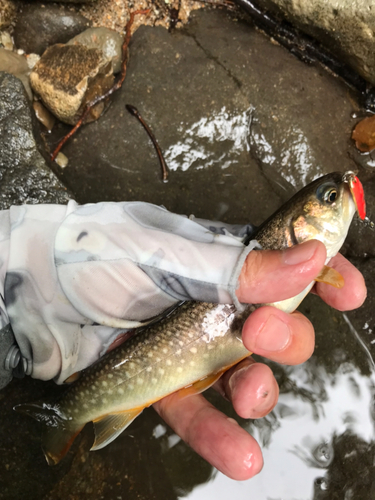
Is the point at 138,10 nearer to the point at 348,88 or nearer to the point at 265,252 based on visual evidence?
the point at 348,88

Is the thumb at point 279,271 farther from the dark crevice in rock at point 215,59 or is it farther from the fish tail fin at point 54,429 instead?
the dark crevice in rock at point 215,59

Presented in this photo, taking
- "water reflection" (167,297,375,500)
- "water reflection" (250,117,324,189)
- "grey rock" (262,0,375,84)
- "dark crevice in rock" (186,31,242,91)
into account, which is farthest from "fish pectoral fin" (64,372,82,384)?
"grey rock" (262,0,375,84)

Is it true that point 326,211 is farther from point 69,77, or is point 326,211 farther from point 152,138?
point 69,77

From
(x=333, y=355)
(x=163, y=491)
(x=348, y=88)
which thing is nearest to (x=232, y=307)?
(x=333, y=355)

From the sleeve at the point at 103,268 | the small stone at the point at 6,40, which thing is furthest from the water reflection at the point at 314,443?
the small stone at the point at 6,40

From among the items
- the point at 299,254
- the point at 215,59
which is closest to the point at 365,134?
the point at 215,59

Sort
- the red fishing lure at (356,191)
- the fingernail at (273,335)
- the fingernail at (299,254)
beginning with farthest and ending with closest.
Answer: the red fishing lure at (356,191)
the fingernail at (273,335)
the fingernail at (299,254)

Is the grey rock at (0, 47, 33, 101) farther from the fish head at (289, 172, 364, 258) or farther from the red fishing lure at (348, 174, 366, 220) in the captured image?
the red fishing lure at (348, 174, 366, 220)

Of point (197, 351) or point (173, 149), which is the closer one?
point (197, 351)
